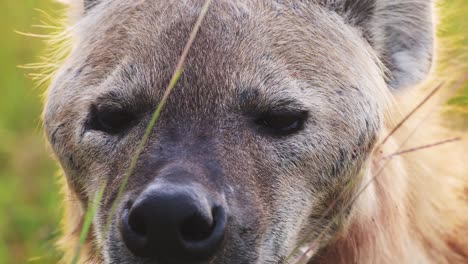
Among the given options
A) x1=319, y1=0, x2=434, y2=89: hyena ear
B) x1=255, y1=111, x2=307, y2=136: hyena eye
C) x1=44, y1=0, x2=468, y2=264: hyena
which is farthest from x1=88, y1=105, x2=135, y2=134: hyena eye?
x1=319, y1=0, x2=434, y2=89: hyena ear

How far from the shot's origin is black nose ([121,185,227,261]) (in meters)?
2.66

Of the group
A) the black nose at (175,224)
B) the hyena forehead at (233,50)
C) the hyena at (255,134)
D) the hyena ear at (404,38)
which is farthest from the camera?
the hyena ear at (404,38)

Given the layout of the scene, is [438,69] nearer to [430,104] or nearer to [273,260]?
[430,104]

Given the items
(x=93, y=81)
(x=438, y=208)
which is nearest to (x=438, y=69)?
(x=438, y=208)

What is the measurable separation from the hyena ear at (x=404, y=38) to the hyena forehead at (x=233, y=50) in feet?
0.43

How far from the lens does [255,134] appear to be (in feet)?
10.0

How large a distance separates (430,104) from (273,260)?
105 centimetres

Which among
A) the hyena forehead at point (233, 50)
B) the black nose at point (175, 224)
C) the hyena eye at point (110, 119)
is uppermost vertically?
the hyena forehead at point (233, 50)

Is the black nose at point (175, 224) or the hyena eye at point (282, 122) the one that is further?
the hyena eye at point (282, 122)

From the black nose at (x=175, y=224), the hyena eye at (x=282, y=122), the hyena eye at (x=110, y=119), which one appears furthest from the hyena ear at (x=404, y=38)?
the black nose at (x=175, y=224)

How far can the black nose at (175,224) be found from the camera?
266 cm

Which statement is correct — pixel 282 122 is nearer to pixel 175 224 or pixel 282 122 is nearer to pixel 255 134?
pixel 255 134

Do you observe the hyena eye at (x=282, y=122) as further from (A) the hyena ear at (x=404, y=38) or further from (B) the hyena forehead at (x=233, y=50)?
(A) the hyena ear at (x=404, y=38)

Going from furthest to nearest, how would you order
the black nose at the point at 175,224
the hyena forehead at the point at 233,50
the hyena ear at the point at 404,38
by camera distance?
the hyena ear at the point at 404,38
the hyena forehead at the point at 233,50
the black nose at the point at 175,224
